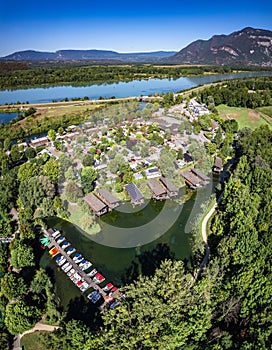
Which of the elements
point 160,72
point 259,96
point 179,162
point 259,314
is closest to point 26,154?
point 179,162

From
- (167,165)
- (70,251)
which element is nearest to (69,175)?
(70,251)

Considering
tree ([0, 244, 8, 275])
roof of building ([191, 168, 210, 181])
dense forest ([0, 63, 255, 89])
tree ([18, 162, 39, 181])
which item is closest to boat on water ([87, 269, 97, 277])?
tree ([0, 244, 8, 275])

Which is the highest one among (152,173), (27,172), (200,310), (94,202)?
(27,172)

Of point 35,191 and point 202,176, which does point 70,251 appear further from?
point 202,176

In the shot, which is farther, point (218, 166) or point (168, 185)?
point (218, 166)

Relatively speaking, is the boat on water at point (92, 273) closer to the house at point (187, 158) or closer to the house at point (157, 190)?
the house at point (157, 190)

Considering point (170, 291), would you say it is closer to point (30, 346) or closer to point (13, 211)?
point (30, 346)

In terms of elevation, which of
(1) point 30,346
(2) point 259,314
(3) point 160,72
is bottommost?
(1) point 30,346

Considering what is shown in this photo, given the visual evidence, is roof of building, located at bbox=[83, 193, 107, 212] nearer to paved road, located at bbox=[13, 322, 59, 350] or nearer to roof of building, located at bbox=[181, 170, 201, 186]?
roof of building, located at bbox=[181, 170, 201, 186]
